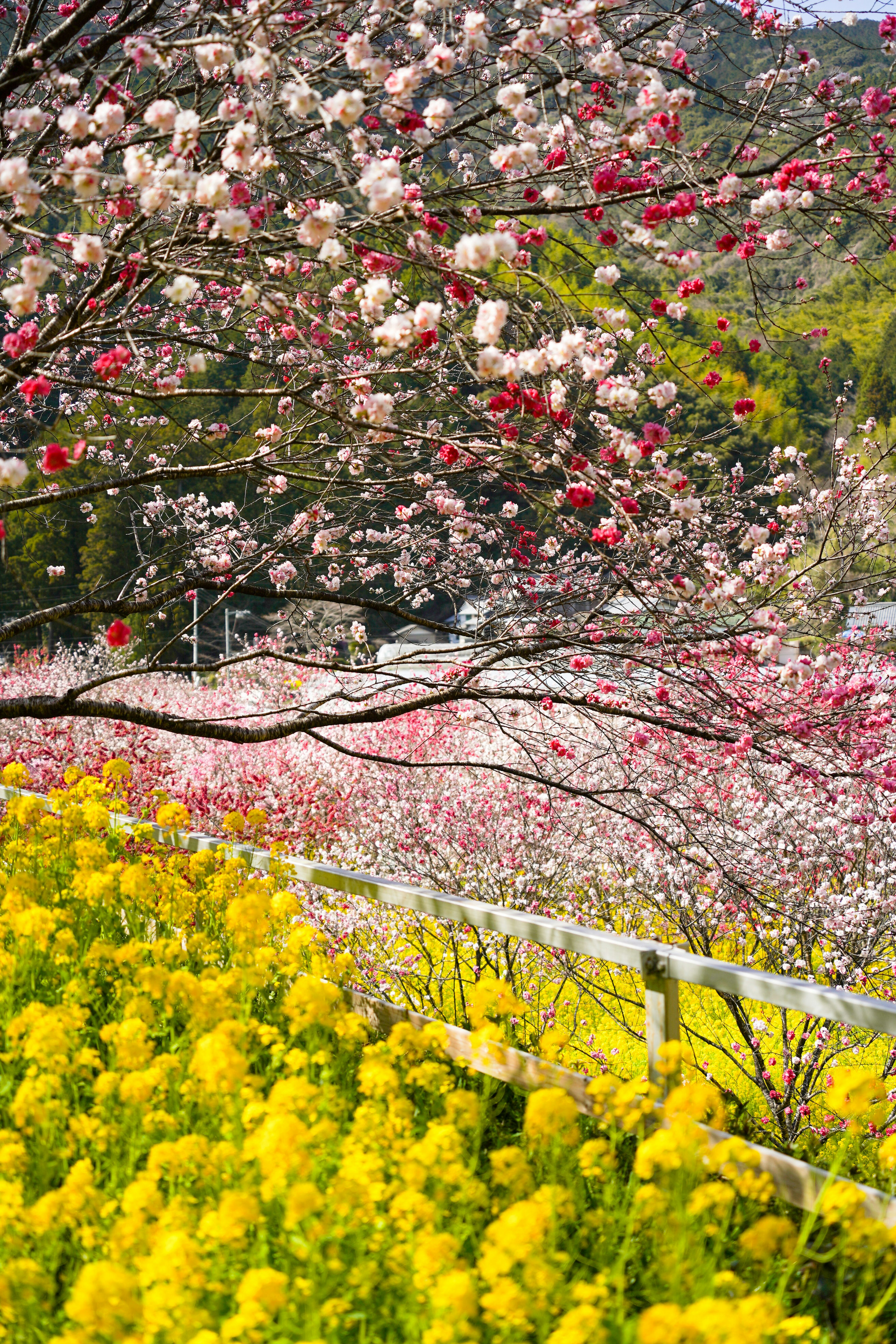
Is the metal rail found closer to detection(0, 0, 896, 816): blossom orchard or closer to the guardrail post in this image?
the guardrail post

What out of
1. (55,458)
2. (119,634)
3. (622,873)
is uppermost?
(55,458)

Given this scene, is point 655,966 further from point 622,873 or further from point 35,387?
point 622,873

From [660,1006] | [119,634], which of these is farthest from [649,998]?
[119,634]

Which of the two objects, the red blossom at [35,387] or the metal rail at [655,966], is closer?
the metal rail at [655,966]

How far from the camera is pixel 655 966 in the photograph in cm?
295

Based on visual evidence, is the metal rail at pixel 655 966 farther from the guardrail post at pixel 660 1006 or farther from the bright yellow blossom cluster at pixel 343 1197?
the bright yellow blossom cluster at pixel 343 1197

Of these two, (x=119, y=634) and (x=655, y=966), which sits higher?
(x=119, y=634)

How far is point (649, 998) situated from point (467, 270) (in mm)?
2175

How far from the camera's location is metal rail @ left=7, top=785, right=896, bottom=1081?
99.6 inches

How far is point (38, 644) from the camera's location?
34594 mm

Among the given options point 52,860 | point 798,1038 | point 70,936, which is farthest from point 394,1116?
point 798,1038

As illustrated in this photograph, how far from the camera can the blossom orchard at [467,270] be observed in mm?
2809

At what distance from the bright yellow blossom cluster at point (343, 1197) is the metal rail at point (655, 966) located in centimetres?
27

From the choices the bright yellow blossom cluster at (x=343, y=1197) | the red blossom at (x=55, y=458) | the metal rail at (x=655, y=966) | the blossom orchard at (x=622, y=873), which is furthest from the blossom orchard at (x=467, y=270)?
the bright yellow blossom cluster at (x=343, y=1197)
